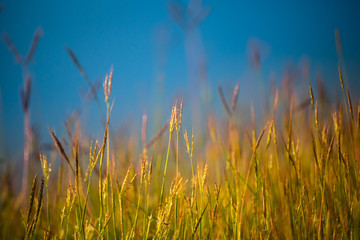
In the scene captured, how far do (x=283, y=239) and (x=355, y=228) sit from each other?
9.9 inches

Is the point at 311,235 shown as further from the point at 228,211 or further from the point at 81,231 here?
the point at 81,231

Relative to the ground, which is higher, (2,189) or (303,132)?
(303,132)

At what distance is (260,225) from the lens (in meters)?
1.13

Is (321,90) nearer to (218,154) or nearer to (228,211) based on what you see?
(218,154)

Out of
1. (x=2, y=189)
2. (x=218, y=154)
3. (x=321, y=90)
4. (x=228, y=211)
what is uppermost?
(x=321, y=90)

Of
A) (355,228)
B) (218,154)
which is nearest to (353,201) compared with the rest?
(355,228)

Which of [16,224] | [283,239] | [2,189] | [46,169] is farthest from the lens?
[2,189]

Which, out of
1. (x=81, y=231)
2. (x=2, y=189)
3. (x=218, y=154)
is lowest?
(x=81, y=231)

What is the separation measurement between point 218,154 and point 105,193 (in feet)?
2.46

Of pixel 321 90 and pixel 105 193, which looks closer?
pixel 105 193

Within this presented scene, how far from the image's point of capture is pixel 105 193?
98 cm

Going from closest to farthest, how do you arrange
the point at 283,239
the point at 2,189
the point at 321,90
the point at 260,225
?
1. the point at 283,239
2. the point at 260,225
3. the point at 2,189
4. the point at 321,90

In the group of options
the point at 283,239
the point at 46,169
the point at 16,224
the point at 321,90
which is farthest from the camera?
the point at 321,90

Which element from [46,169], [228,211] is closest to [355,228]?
[228,211]
